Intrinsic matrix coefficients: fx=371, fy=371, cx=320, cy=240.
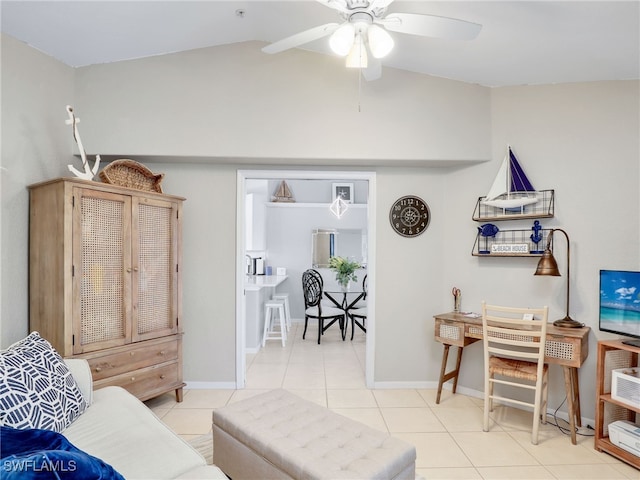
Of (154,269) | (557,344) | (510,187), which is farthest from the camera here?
(510,187)

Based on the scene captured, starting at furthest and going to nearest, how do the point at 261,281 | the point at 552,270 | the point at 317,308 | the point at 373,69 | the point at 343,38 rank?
the point at 261,281, the point at 317,308, the point at 552,270, the point at 373,69, the point at 343,38

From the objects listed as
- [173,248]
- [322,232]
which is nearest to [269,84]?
[173,248]

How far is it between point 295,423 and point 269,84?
8.73 ft

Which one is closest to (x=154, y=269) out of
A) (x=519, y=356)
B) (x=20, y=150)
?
(x=20, y=150)

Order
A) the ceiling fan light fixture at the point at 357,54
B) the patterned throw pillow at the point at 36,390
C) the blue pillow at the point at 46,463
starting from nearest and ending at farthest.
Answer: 1. the blue pillow at the point at 46,463
2. the patterned throw pillow at the point at 36,390
3. the ceiling fan light fixture at the point at 357,54

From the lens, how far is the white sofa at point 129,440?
1.53 meters

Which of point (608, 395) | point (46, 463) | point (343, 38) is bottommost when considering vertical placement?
point (608, 395)

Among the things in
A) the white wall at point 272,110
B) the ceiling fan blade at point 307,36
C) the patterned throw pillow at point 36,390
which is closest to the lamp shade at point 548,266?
the white wall at point 272,110

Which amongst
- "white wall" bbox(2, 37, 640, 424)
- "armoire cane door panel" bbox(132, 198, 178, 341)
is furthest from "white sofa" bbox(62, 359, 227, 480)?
"white wall" bbox(2, 37, 640, 424)

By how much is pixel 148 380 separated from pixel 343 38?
280 centimetres

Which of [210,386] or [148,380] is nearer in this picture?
[148,380]

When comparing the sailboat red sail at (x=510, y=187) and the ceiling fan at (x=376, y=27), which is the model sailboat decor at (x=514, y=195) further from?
the ceiling fan at (x=376, y=27)

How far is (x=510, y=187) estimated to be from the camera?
3.15 metres

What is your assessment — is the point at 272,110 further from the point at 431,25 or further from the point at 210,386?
the point at 210,386
